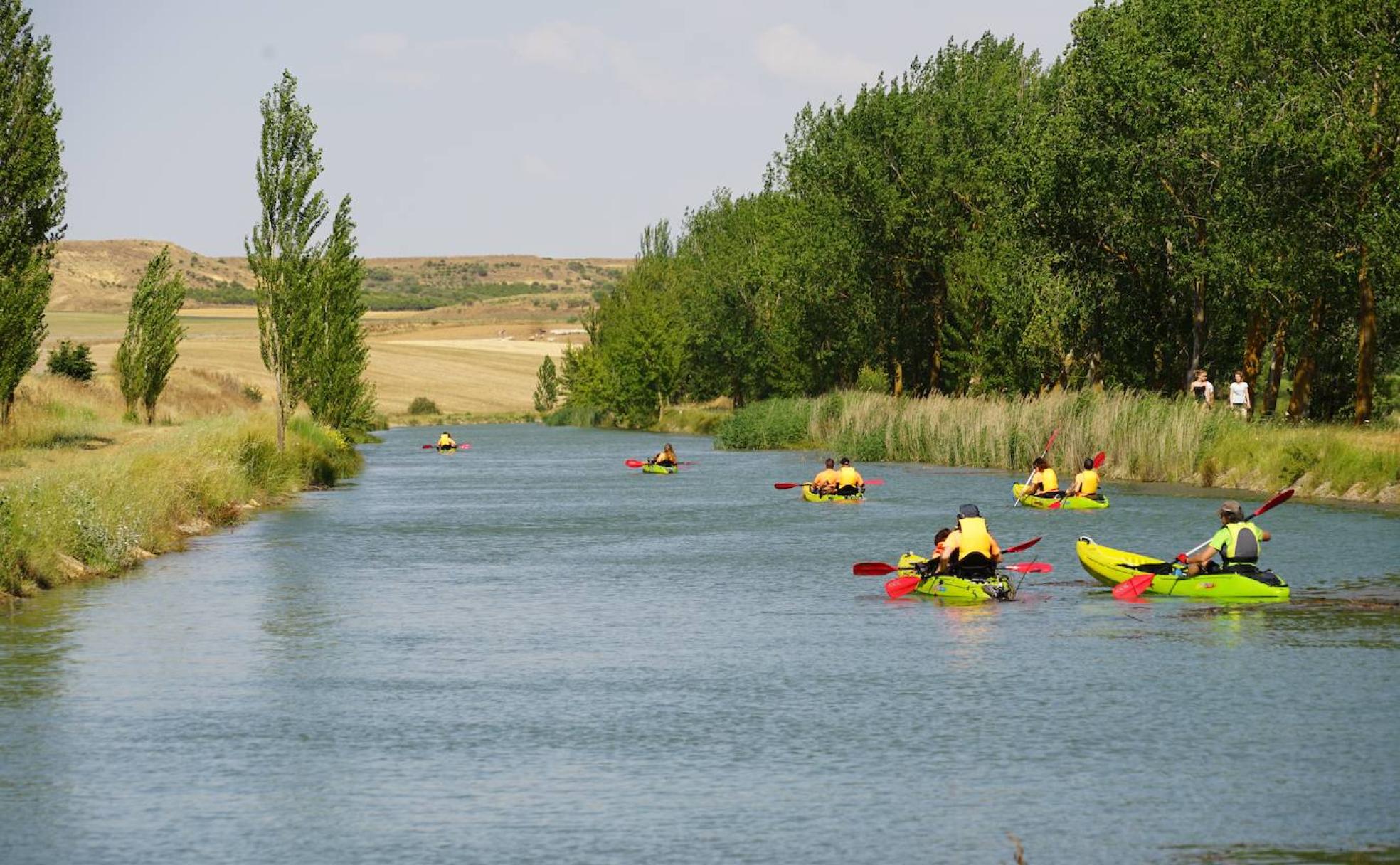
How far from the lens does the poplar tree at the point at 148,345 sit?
2302 inches

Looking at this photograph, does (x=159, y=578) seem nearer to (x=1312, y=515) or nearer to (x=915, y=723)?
(x=915, y=723)

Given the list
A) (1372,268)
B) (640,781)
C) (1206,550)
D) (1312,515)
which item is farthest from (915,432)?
(640,781)

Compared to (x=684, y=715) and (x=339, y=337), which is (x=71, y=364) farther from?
(x=684, y=715)

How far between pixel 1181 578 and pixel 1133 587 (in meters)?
0.64

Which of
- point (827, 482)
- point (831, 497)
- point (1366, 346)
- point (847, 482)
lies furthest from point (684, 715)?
point (1366, 346)

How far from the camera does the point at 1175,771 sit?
13.4 meters

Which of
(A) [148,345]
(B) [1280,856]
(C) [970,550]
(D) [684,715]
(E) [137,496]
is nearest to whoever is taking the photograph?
(B) [1280,856]

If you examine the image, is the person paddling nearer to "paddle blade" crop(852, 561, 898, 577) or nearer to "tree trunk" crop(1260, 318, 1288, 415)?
"paddle blade" crop(852, 561, 898, 577)

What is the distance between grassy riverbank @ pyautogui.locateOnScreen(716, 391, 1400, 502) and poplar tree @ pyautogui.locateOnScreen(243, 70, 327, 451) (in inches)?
820

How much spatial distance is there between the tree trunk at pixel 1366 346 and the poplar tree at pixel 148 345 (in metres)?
37.0

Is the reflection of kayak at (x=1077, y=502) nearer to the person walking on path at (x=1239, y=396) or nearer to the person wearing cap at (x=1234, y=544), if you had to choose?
the person walking on path at (x=1239, y=396)

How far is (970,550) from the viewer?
23.4m

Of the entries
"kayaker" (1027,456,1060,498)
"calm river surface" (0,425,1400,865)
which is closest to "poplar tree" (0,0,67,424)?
"calm river surface" (0,425,1400,865)

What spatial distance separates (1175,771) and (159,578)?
700 inches
